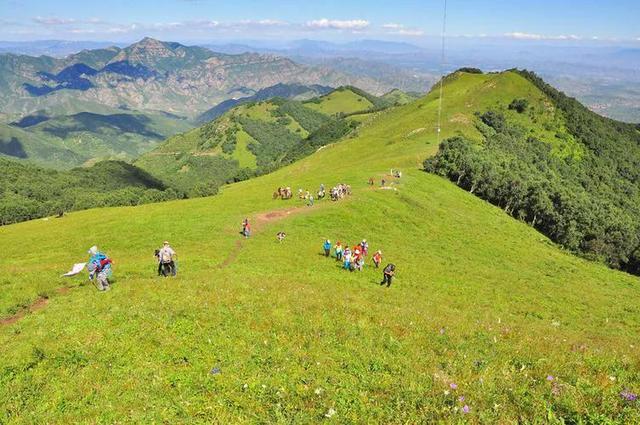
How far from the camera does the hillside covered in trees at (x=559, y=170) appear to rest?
3364 inches

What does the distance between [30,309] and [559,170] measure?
140265 millimetres

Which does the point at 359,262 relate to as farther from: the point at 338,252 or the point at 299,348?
the point at 299,348

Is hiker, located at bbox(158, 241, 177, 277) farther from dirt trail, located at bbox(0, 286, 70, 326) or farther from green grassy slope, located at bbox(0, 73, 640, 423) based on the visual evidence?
dirt trail, located at bbox(0, 286, 70, 326)

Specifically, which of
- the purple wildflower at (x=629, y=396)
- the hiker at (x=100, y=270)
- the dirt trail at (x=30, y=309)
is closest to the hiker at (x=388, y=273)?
the hiker at (x=100, y=270)

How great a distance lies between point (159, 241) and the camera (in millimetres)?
46844

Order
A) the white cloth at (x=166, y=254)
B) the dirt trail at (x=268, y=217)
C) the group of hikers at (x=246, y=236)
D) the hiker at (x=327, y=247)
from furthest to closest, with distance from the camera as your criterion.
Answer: the dirt trail at (x=268, y=217) → the hiker at (x=327, y=247) → the white cloth at (x=166, y=254) → the group of hikers at (x=246, y=236)

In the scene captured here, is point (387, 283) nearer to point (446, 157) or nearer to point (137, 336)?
point (137, 336)

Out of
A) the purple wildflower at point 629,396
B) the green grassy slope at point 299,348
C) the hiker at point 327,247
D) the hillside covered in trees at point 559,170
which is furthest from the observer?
the hillside covered in trees at point 559,170

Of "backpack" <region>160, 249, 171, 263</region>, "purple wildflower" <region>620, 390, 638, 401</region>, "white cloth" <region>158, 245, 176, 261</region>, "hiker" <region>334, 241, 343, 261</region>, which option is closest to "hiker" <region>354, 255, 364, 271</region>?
"hiker" <region>334, 241, 343, 261</region>

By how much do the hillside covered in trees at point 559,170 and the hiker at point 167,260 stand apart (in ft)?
219

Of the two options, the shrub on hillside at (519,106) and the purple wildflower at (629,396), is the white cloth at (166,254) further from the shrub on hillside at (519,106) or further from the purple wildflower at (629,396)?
the shrub on hillside at (519,106)

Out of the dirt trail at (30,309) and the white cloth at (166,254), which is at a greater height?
the white cloth at (166,254)

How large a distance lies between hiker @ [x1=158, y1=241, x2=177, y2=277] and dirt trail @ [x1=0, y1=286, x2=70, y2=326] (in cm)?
608

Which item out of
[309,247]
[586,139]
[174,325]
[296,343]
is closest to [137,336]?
[174,325]
